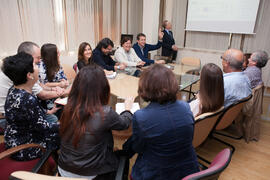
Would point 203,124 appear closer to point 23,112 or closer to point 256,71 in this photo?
point 23,112

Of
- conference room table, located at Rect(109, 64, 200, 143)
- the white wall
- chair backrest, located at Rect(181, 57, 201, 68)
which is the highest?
the white wall

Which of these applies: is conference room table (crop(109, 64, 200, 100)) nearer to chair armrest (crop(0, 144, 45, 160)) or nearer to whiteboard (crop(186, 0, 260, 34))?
chair armrest (crop(0, 144, 45, 160))

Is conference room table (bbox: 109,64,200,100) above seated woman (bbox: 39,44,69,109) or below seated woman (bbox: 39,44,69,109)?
below

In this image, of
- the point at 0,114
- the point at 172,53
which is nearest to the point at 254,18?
the point at 172,53

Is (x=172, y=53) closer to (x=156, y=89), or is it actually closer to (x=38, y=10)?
(x=38, y=10)

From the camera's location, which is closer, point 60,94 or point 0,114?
point 0,114

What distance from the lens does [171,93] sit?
1069mm

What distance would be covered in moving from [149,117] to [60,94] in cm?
135

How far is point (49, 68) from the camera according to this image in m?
2.26

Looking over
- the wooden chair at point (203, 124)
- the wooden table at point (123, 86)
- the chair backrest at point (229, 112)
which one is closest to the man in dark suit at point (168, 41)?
the wooden table at point (123, 86)

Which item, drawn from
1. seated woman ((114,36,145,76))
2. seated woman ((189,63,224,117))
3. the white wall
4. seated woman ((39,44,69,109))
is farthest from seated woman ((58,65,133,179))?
the white wall

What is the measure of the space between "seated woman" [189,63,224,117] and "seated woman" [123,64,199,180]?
1.81 ft

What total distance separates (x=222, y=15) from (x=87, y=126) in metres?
4.99

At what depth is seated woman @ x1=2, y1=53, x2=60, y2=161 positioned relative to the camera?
128cm
